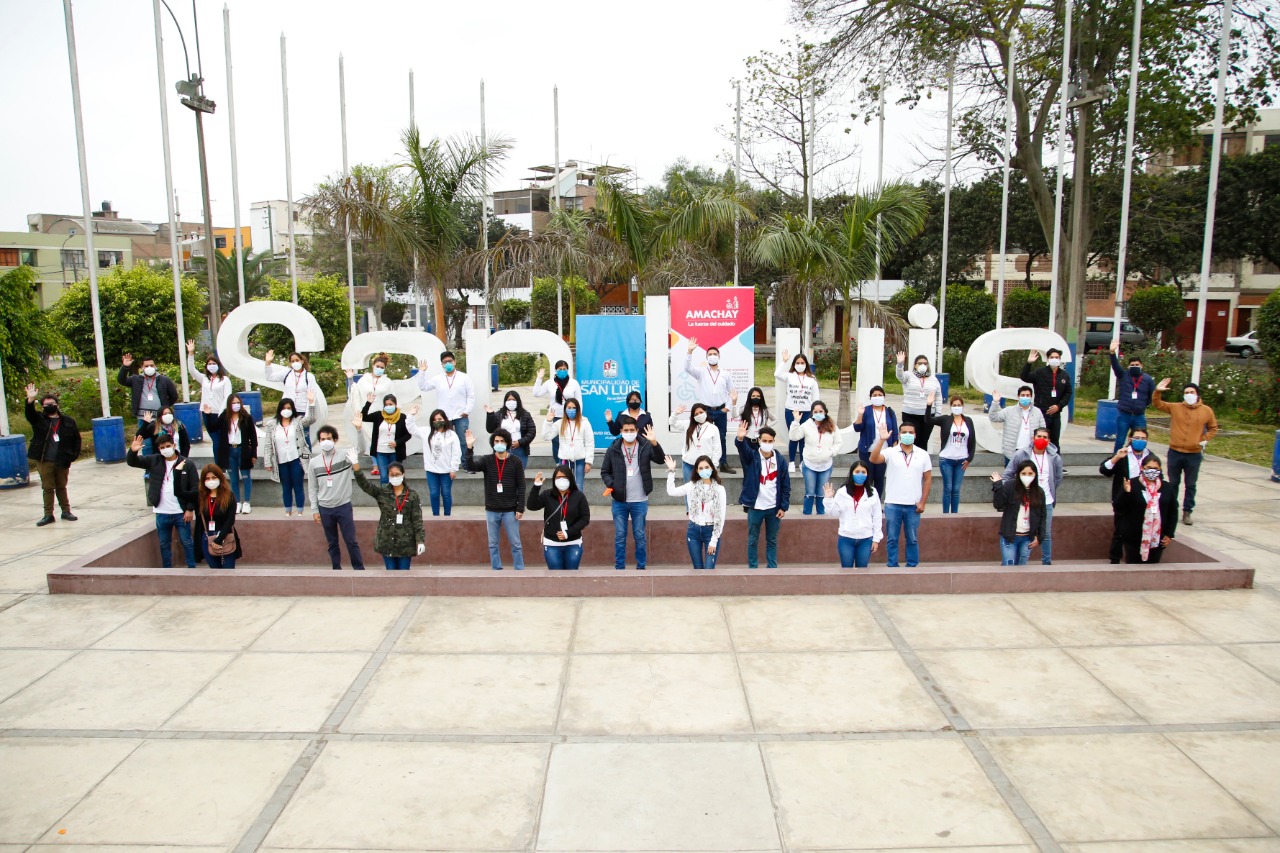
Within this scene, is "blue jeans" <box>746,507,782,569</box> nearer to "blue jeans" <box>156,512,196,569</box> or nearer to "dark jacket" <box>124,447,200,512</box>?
"dark jacket" <box>124,447,200,512</box>

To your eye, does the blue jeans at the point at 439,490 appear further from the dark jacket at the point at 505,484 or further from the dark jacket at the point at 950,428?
the dark jacket at the point at 950,428

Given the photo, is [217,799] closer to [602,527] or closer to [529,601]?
[529,601]

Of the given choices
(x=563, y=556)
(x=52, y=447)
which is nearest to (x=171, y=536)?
(x=52, y=447)

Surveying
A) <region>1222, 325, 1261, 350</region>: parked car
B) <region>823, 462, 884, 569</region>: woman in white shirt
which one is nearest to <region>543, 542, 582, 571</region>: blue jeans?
<region>823, 462, 884, 569</region>: woman in white shirt

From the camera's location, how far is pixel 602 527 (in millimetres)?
9703

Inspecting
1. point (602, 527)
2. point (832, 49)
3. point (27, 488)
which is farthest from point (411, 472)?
point (832, 49)

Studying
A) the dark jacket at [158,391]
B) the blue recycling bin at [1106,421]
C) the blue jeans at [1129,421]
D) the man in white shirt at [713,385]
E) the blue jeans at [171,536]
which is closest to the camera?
the blue jeans at [171,536]

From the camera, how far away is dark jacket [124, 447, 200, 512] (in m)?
9.02

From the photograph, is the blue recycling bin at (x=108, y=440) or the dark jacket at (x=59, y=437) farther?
the blue recycling bin at (x=108, y=440)

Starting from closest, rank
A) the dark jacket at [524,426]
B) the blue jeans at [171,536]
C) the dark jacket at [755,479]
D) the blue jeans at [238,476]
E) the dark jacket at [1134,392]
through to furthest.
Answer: the dark jacket at [755,479], the blue jeans at [171,536], the dark jacket at [524,426], the blue jeans at [238,476], the dark jacket at [1134,392]

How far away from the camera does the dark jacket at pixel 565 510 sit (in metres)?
8.73

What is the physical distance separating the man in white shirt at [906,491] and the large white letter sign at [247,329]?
318 inches

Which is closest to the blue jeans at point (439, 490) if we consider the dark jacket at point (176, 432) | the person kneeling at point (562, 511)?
the person kneeling at point (562, 511)

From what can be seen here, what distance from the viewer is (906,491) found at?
29.7ft
